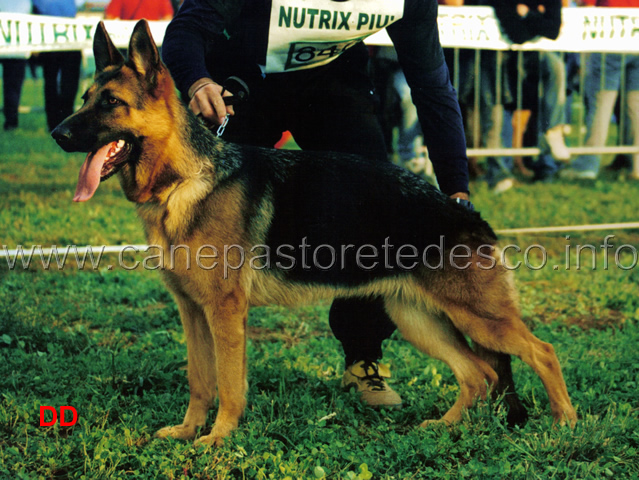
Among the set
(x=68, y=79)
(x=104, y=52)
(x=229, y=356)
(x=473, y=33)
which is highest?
(x=104, y=52)

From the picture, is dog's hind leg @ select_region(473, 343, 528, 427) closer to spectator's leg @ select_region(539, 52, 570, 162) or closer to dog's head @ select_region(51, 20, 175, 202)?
dog's head @ select_region(51, 20, 175, 202)

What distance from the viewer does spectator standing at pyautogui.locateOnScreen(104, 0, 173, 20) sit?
9289 millimetres

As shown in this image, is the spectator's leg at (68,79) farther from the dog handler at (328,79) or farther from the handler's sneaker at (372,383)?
the handler's sneaker at (372,383)

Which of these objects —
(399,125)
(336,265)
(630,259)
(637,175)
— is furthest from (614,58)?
(336,265)

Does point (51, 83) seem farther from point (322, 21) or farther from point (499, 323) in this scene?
point (499, 323)

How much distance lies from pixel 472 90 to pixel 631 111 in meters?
1.99

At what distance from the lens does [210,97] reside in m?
3.05

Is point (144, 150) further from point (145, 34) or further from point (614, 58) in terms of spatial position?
point (614, 58)

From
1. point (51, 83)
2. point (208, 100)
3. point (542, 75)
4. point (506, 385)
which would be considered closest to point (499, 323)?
point (506, 385)

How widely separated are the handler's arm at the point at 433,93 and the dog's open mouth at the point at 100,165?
1430 mm

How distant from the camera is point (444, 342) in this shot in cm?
337

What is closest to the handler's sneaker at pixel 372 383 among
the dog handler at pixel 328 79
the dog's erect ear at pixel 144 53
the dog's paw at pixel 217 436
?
the dog handler at pixel 328 79

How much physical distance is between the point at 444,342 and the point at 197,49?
177 centimetres

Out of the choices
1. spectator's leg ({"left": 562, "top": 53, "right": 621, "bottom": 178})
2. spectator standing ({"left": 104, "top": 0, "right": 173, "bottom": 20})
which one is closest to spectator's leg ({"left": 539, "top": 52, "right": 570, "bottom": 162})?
spectator's leg ({"left": 562, "top": 53, "right": 621, "bottom": 178})
